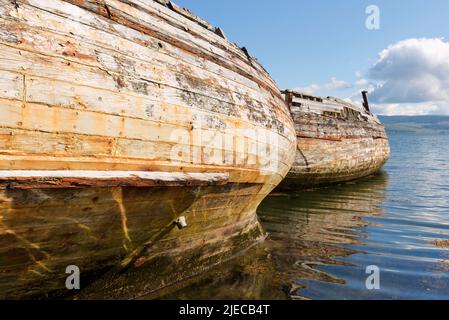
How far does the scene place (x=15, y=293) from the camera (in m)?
3.68

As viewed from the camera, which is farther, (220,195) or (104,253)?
(220,195)

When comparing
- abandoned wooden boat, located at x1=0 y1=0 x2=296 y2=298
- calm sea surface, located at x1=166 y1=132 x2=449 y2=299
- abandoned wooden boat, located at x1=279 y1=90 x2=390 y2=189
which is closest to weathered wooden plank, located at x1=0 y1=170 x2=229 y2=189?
abandoned wooden boat, located at x1=0 y1=0 x2=296 y2=298

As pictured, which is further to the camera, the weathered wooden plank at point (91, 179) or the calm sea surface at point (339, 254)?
the calm sea surface at point (339, 254)

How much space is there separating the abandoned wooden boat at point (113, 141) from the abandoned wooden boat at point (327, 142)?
753cm

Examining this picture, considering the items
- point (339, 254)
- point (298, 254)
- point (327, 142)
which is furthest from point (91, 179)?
point (327, 142)

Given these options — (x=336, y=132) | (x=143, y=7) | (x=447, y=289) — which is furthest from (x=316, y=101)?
(x=143, y=7)

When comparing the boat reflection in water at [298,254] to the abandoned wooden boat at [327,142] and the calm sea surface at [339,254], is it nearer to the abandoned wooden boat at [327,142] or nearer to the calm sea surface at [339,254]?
the calm sea surface at [339,254]

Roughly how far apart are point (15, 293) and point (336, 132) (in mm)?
12651

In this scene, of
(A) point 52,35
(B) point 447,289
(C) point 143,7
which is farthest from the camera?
(B) point 447,289

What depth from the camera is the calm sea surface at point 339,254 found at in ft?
17.2

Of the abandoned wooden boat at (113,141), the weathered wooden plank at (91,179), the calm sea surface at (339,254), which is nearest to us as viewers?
the weathered wooden plank at (91,179)

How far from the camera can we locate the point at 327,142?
1372 cm

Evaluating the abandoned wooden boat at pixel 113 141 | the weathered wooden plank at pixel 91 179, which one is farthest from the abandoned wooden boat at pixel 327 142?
the weathered wooden plank at pixel 91 179
